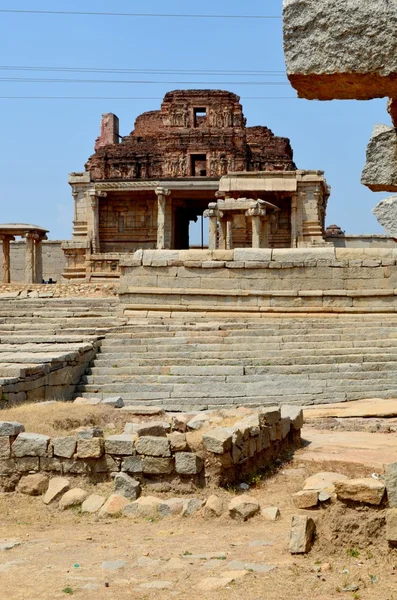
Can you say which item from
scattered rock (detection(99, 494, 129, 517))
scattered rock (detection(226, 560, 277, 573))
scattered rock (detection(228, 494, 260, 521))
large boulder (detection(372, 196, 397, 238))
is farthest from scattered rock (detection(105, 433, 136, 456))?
large boulder (detection(372, 196, 397, 238))

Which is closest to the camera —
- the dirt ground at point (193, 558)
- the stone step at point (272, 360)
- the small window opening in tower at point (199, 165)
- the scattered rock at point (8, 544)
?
the dirt ground at point (193, 558)

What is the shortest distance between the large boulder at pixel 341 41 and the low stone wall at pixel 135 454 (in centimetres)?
405

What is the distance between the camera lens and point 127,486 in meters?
6.58

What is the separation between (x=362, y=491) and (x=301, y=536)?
19.4 inches

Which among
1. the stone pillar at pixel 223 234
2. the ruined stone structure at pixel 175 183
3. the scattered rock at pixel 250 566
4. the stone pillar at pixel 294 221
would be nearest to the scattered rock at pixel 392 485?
the scattered rock at pixel 250 566

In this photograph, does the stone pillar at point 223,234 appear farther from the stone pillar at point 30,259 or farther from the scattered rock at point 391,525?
the scattered rock at point 391,525

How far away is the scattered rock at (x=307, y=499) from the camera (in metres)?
5.88

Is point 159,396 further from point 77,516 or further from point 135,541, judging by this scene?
point 135,541

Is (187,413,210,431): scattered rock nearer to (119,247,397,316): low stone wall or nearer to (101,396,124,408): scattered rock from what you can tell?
(101,396,124,408): scattered rock

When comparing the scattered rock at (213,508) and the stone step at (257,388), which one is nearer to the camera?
the scattered rock at (213,508)

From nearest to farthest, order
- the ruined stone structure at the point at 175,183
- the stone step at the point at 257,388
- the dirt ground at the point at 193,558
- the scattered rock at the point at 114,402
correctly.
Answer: the dirt ground at the point at 193,558 < the scattered rock at the point at 114,402 < the stone step at the point at 257,388 < the ruined stone structure at the point at 175,183

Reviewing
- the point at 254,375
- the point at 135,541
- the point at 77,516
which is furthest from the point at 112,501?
the point at 254,375

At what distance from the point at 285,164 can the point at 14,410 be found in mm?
24489

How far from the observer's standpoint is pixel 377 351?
1195cm
